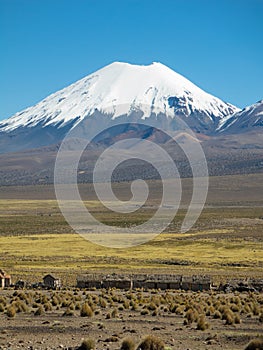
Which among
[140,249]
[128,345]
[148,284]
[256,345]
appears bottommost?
[148,284]

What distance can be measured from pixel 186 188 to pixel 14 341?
17741 cm

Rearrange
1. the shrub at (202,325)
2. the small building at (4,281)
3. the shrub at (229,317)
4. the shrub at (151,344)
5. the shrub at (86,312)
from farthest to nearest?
the small building at (4,281) → the shrub at (86,312) → the shrub at (229,317) → the shrub at (202,325) → the shrub at (151,344)

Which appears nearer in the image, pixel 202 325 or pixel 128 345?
pixel 128 345

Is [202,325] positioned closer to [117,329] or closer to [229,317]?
[229,317]

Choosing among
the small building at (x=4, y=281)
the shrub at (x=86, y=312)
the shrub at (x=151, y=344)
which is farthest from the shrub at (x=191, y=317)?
the small building at (x=4, y=281)

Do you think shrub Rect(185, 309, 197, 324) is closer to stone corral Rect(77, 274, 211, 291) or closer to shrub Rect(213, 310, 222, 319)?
shrub Rect(213, 310, 222, 319)

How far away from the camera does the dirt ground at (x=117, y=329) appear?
62.2 feet

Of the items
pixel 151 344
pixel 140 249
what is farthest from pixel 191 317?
pixel 140 249

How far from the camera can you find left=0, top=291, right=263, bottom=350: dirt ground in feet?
62.2

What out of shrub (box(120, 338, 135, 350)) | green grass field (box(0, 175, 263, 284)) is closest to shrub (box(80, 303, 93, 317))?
shrub (box(120, 338, 135, 350))

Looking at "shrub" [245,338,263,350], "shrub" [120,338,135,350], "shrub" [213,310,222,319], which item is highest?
"shrub" [245,338,263,350]

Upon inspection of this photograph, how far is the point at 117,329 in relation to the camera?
21469 mm

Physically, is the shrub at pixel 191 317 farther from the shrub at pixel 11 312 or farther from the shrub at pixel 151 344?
the shrub at pixel 11 312

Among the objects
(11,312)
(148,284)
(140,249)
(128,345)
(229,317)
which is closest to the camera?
(128,345)
